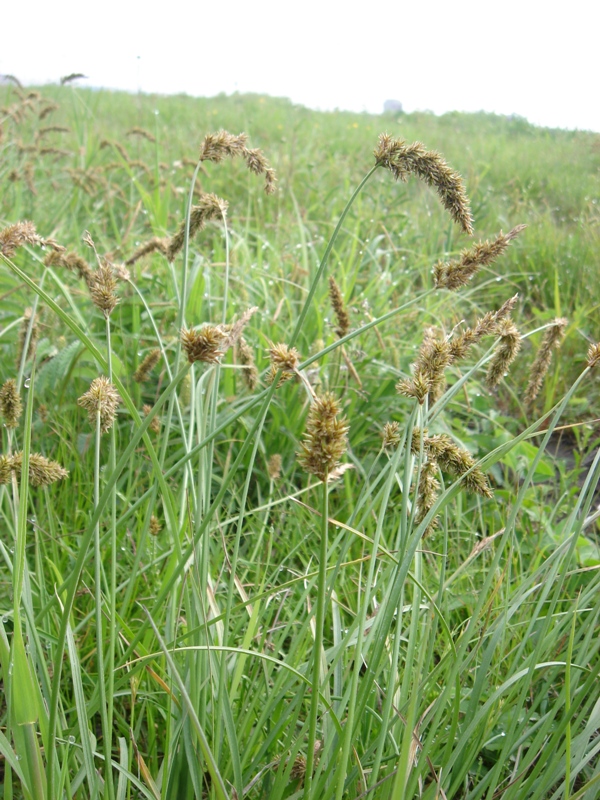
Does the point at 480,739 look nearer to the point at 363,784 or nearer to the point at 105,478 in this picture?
the point at 363,784

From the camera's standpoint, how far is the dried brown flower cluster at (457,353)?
0.86m

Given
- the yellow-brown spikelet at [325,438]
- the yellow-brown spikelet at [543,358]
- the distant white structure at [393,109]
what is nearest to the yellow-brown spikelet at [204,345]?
the yellow-brown spikelet at [325,438]

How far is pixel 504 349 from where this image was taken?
107 centimetres

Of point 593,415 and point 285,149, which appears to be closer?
point 593,415

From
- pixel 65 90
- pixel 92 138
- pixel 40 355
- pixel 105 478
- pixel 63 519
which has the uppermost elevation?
pixel 65 90

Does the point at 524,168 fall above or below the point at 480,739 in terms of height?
above

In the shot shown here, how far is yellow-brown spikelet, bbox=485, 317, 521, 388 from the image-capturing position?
1.04 metres

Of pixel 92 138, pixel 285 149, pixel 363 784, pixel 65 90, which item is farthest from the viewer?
pixel 65 90

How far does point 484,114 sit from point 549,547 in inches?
400

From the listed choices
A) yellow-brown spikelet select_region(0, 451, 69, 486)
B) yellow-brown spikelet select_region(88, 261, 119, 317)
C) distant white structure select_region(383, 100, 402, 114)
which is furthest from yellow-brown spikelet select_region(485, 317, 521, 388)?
distant white structure select_region(383, 100, 402, 114)

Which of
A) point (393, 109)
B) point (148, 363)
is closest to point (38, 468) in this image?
point (148, 363)

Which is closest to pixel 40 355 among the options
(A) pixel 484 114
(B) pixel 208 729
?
(B) pixel 208 729

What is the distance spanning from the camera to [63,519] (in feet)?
5.57

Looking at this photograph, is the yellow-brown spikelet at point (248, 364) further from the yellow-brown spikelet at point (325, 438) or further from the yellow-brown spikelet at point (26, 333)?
the yellow-brown spikelet at point (325, 438)
